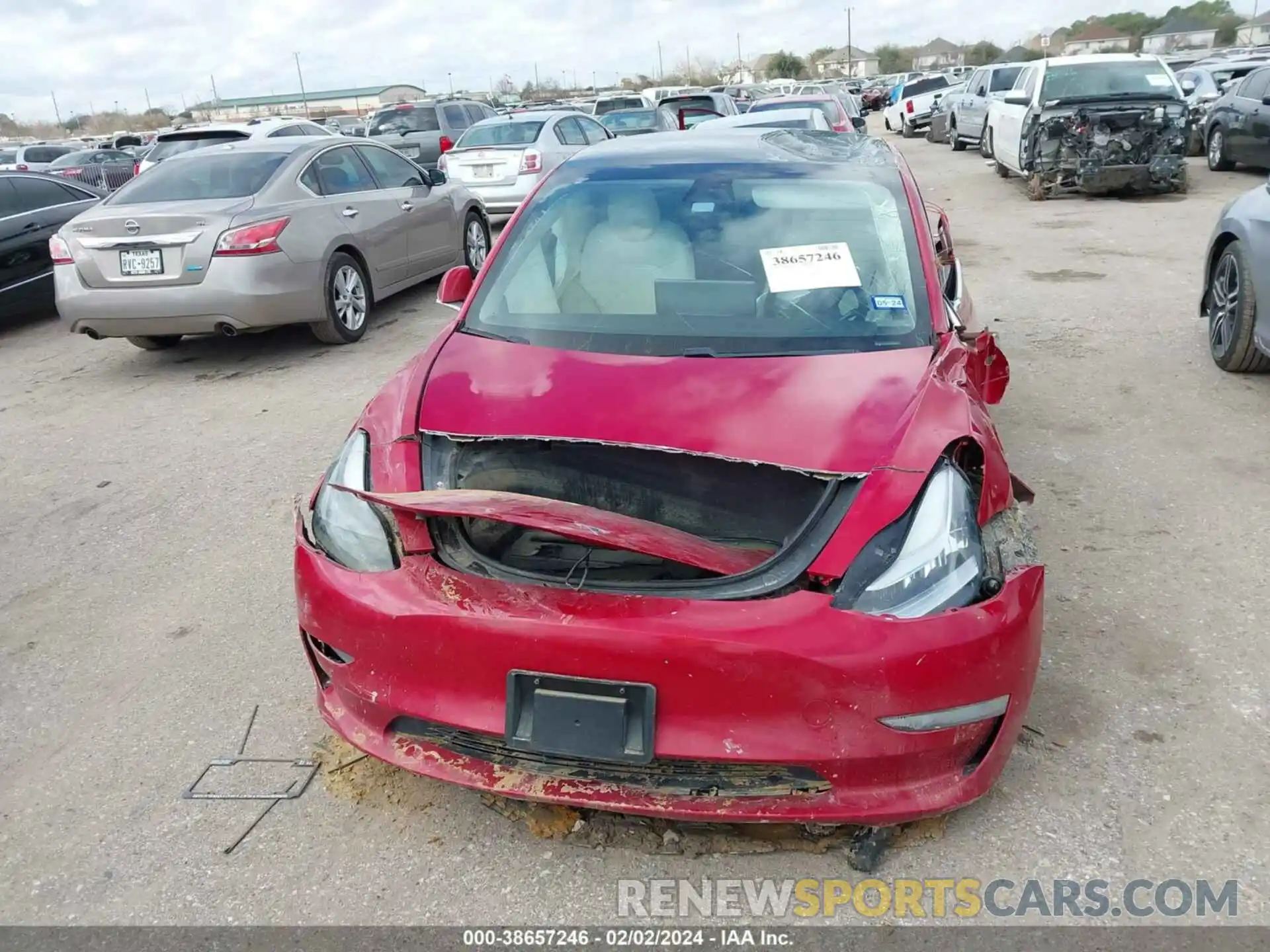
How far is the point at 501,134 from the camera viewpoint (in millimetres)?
13188

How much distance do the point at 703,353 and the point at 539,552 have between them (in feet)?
2.70

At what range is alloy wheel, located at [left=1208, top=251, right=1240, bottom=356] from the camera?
18.9 feet

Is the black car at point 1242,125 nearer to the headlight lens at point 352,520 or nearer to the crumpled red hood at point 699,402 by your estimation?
the crumpled red hood at point 699,402

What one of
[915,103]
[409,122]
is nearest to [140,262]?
[409,122]

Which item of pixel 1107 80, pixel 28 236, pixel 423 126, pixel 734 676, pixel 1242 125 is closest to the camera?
pixel 734 676

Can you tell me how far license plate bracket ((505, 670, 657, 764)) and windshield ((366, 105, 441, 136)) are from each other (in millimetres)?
17570

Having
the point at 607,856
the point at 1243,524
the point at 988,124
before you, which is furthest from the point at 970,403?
the point at 988,124

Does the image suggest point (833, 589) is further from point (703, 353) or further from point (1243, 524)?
point (1243, 524)

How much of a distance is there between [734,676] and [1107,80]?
13.6 m

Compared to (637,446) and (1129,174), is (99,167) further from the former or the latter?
(637,446)

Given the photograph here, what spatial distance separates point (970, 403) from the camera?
2.76 m

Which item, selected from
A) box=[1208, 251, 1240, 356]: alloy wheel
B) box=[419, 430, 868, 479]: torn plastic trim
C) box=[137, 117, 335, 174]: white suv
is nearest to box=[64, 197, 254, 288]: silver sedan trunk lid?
box=[419, 430, 868, 479]: torn plastic trim

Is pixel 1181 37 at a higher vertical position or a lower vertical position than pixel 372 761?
higher

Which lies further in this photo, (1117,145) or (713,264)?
(1117,145)
